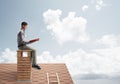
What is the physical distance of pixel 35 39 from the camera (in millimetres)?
13484

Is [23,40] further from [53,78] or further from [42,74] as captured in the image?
[53,78]

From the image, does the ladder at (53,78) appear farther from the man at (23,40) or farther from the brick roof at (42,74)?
the man at (23,40)

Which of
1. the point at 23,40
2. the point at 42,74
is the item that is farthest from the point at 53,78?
the point at 23,40

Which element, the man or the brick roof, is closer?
the man

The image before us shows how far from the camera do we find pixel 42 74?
1553cm

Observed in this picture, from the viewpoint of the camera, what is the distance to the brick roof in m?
14.6

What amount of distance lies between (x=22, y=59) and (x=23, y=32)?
132 cm

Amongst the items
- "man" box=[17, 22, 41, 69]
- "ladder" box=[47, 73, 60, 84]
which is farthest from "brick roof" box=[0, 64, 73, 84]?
"man" box=[17, 22, 41, 69]

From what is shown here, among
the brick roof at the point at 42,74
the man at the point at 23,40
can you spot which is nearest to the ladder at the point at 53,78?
the brick roof at the point at 42,74

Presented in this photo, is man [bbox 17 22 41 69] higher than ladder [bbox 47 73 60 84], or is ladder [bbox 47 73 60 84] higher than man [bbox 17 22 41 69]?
man [bbox 17 22 41 69]

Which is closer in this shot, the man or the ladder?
the man

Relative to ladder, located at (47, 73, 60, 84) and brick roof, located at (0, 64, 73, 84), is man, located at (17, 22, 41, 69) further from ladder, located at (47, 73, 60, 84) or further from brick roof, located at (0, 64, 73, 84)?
ladder, located at (47, 73, 60, 84)

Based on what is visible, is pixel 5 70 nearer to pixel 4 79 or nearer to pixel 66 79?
pixel 4 79

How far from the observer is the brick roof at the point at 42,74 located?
14578mm
